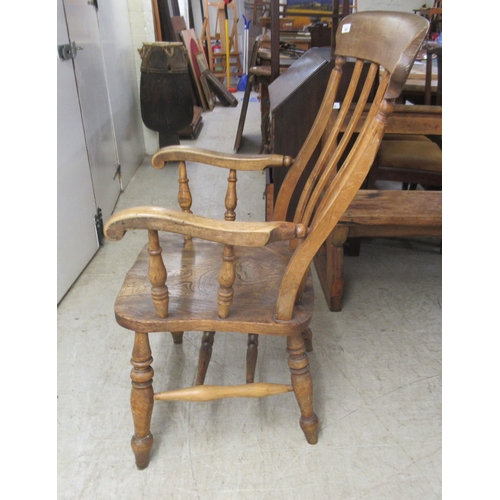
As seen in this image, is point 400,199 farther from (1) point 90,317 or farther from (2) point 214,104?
(2) point 214,104

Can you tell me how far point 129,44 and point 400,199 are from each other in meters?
2.66

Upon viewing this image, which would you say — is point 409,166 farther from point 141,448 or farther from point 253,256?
point 141,448

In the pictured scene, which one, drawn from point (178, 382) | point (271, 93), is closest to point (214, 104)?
point (271, 93)

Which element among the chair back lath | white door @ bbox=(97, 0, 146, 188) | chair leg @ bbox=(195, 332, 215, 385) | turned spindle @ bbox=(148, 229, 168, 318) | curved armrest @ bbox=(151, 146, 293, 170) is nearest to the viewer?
the chair back lath

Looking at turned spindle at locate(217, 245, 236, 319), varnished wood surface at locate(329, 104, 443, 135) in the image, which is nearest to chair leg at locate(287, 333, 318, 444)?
turned spindle at locate(217, 245, 236, 319)

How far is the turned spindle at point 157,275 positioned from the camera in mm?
995

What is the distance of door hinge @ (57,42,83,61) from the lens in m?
1.93

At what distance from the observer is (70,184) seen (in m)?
2.01

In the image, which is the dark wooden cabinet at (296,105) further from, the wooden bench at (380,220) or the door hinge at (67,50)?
the door hinge at (67,50)

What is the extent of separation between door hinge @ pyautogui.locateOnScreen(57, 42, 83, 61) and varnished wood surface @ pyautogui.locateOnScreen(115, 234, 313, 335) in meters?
1.09

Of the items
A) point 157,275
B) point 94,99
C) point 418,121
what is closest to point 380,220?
point 418,121

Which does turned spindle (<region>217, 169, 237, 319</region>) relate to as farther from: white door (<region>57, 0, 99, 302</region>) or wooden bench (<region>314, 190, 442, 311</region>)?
white door (<region>57, 0, 99, 302</region>)

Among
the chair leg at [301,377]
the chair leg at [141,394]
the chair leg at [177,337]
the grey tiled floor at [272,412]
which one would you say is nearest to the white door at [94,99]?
the grey tiled floor at [272,412]

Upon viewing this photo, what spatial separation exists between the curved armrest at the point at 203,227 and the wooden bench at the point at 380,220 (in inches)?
30.8
